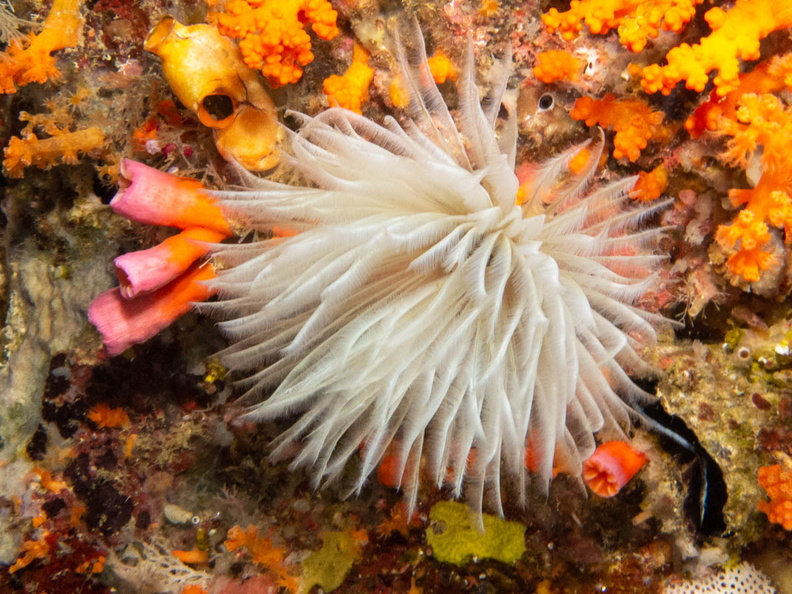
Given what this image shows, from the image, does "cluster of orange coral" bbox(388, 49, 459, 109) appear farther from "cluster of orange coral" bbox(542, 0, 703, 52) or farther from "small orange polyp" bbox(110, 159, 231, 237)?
"small orange polyp" bbox(110, 159, 231, 237)

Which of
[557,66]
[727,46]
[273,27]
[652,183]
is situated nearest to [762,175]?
[652,183]

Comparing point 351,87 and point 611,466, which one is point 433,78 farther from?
point 611,466

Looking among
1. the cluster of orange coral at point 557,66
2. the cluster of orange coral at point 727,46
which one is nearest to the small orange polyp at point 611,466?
the cluster of orange coral at point 727,46

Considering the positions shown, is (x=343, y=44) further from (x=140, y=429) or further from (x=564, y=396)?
(x=140, y=429)

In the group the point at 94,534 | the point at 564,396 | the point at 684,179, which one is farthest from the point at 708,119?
the point at 94,534

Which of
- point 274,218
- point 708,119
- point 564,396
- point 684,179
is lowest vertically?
point 564,396

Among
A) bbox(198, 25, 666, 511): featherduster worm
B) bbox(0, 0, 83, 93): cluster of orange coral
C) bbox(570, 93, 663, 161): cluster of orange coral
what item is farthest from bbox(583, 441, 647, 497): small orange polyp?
bbox(0, 0, 83, 93): cluster of orange coral
